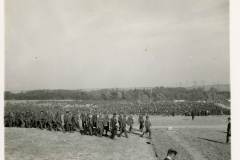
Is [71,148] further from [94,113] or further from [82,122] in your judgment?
[82,122]

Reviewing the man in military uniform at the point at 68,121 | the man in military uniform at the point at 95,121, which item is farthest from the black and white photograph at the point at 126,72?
the man in military uniform at the point at 68,121

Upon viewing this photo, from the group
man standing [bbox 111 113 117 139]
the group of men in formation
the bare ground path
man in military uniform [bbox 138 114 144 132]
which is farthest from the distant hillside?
man standing [bbox 111 113 117 139]

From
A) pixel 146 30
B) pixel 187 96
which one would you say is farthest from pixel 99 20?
pixel 187 96

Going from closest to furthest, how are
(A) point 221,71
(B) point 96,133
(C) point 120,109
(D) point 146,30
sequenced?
(A) point 221,71 < (D) point 146,30 < (C) point 120,109 < (B) point 96,133

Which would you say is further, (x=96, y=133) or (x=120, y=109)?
(x=96, y=133)

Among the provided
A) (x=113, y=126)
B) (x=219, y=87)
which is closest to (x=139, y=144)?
(x=113, y=126)

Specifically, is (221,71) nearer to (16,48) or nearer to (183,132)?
(183,132)

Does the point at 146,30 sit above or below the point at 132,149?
above
